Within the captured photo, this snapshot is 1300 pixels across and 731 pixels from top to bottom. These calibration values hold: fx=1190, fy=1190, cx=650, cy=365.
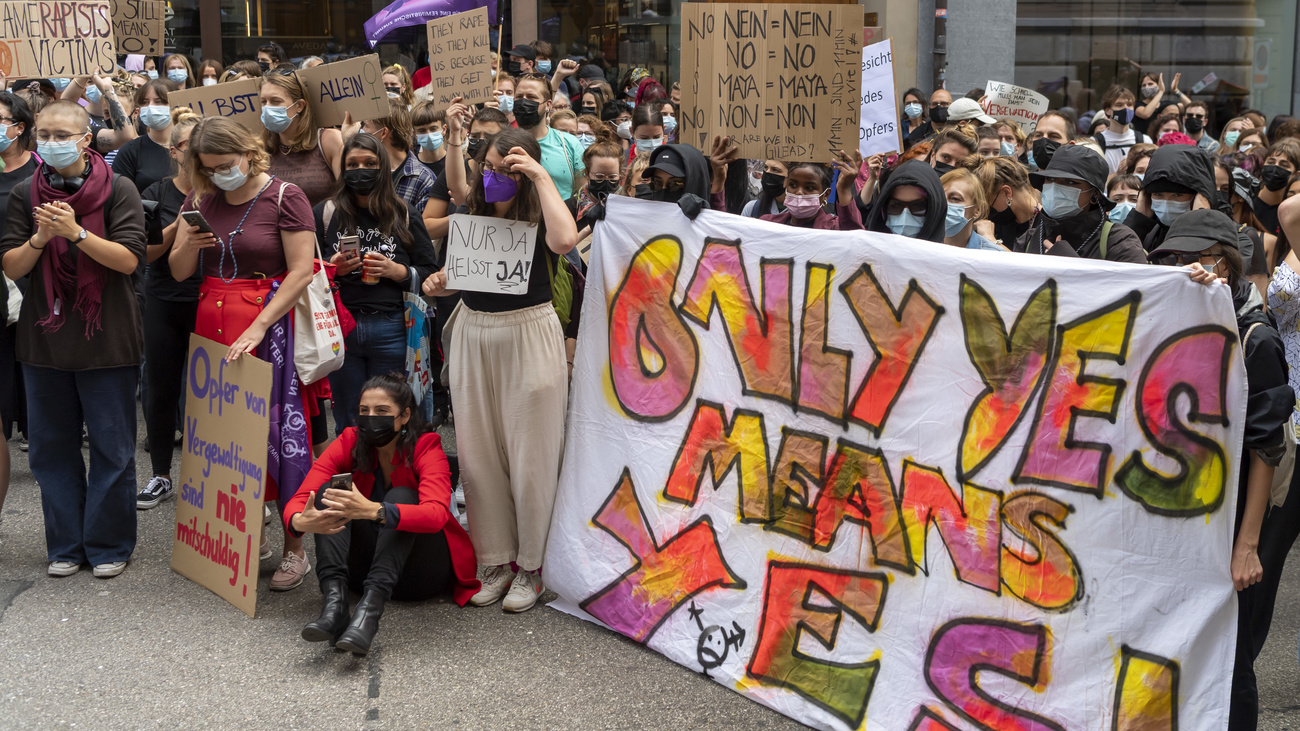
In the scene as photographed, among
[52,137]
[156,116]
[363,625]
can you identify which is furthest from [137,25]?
[363,625]

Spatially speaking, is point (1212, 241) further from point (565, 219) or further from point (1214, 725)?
point (565, 219)

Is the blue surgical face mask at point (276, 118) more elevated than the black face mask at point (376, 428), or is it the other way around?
the blue surgical face mask at point (276, 118)

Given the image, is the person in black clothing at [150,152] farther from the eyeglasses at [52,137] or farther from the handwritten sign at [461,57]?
the eyeglasses at [52,137]

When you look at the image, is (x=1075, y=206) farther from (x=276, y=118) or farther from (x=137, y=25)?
(x=137, y=25)

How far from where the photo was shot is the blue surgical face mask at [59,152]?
4496mm

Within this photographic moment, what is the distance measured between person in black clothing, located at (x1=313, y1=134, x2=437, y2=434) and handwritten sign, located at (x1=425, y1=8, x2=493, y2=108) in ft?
6.58

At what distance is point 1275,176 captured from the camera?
6.43 m

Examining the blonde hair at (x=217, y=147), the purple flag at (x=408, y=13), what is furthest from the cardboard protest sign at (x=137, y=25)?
the blonde hair at (x=217, y=147)

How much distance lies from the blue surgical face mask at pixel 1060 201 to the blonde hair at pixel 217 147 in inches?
122

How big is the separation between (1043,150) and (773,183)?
9.36 ft

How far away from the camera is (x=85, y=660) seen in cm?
405

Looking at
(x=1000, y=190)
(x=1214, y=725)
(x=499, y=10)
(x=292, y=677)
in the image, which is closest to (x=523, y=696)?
(x=292, y=677)

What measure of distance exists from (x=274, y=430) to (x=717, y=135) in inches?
80.7

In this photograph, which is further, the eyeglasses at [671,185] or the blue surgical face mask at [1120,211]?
the blue surgical face mask at [1120,211]
